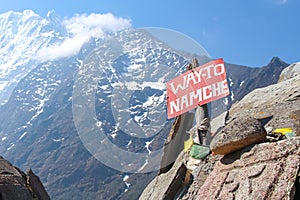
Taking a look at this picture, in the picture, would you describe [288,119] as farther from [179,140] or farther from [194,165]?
[179,140]

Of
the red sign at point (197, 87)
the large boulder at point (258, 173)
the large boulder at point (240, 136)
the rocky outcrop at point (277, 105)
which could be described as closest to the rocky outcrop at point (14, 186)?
the red sign at point (197, 87)

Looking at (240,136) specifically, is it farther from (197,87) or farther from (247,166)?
(197,87)

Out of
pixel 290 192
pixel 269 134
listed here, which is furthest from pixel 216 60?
pixel 290 192

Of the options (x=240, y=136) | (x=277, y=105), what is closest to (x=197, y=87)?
(x=277, y=105)

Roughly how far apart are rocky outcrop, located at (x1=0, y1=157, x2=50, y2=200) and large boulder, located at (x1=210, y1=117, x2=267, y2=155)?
7.42 meters

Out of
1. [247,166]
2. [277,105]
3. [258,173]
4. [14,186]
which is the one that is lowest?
[14,186]

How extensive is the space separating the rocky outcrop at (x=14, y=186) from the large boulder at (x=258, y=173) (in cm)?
704

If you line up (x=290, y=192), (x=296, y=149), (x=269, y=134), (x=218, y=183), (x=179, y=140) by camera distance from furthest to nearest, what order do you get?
(x=179, y=140) → (x=269, y=134) → (x=218, y=183) → (x=296, y=149) → (x=290, y=192)

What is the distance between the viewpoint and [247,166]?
10.8m

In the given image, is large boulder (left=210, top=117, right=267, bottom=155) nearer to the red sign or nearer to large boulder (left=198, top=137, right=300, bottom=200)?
large boulder (left=198, top=137, right=300, bottom=200)

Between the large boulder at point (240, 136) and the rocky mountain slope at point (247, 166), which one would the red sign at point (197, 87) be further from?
the large boulder at point (240, 136)

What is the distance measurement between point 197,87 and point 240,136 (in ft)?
18.5

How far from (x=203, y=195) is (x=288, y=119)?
5.65 metres

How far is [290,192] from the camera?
912cm
